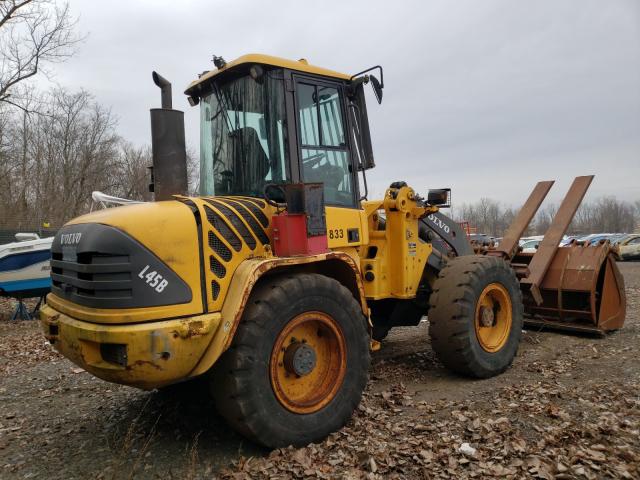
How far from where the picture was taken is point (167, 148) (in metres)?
3.98

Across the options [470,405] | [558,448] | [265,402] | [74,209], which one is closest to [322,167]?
[265,402]

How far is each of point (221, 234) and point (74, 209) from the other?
31.9 metres

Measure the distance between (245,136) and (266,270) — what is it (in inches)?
57.6

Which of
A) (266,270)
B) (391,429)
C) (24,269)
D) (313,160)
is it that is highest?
(313,160)

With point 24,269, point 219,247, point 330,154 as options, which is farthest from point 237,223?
point 24,269

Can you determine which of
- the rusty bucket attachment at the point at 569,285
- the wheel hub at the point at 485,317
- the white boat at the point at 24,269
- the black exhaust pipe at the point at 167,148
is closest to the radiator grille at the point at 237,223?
the black exhaust pipe at the point at 167,148

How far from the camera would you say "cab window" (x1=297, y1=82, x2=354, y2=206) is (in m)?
4.50

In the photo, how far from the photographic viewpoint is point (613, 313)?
734 cm

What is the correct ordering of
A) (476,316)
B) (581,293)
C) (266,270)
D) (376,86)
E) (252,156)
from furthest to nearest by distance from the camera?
(581,293), (476,316), (376,86), (252,156), (266,270)

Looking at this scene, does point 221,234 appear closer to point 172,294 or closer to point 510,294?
point 172,294

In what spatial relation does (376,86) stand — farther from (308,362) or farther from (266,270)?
(308,362)

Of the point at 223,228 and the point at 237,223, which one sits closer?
the point at 223,228

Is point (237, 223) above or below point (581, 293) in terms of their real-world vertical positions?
above

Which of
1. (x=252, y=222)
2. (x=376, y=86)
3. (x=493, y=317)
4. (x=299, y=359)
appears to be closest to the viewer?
(x=299, y=359)
